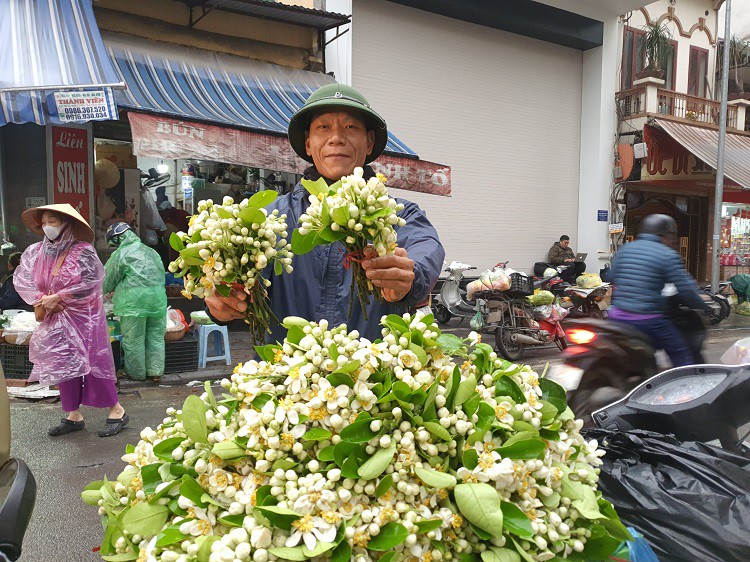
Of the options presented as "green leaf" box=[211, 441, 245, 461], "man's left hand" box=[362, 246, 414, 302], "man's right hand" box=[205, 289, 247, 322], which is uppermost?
"man's left hand" box=[362, 246, 414, 302]

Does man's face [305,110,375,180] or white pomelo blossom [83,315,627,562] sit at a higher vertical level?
man's face [305,110,375,180]

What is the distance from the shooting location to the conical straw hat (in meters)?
5.44

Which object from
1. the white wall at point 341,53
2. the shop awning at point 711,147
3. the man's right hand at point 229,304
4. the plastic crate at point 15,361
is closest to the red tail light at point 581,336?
the man's right hand at point 229,304

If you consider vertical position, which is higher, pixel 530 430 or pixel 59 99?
pixel 59 99

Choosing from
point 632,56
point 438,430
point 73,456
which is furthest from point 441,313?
point 632,56

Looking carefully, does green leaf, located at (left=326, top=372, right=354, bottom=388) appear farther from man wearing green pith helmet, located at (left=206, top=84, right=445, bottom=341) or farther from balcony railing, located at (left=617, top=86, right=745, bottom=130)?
balcony railing, located at (left=617, top=86, right=745, bottom=130)

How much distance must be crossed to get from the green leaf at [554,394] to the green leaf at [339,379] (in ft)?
1.83

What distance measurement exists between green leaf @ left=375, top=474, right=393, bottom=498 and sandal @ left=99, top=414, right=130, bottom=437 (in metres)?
4.93

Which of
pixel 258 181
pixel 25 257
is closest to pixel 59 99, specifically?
pixel 25 257

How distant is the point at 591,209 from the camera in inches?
619

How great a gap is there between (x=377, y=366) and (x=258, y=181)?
996 centimetres

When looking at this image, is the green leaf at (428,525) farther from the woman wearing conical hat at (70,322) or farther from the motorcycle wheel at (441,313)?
the motorcycle wheel at (441,313)

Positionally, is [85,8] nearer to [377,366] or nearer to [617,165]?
[377,366]

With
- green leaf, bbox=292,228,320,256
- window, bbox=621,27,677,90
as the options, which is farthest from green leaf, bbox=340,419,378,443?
window, bbox=621,27,677,90
